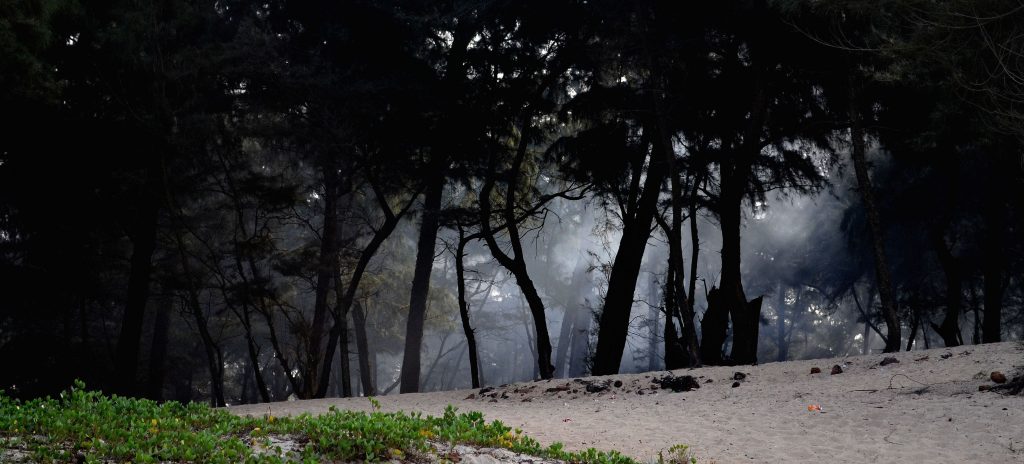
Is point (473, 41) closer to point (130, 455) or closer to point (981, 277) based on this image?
point (130, 455)

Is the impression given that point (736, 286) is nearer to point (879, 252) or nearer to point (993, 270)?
point (879, 252)

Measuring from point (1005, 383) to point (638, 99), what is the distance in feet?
27.6

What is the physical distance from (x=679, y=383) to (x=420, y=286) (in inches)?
370

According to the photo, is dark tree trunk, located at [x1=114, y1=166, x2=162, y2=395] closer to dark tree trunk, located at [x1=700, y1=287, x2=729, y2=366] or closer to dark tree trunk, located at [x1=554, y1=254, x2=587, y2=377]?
dark tree trunk, located at [x1=700, y1=287, x2=729, y2=366]

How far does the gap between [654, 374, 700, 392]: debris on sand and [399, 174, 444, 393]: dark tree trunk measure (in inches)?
325

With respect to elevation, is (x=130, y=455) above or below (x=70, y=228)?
below

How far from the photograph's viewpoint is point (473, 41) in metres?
18.2

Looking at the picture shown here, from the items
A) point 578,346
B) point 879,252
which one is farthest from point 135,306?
point 578,346

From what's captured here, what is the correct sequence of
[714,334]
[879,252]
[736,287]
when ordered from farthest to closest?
1. [714,334]
2. [736,287]
3. [879,252]

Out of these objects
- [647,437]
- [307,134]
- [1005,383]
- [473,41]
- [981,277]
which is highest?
[473,41]

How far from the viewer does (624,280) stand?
15367 millimetres

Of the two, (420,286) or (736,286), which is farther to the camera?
(420,286)

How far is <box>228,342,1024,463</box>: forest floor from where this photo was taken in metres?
7.15

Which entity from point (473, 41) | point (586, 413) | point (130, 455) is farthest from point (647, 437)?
point (473, 41)
